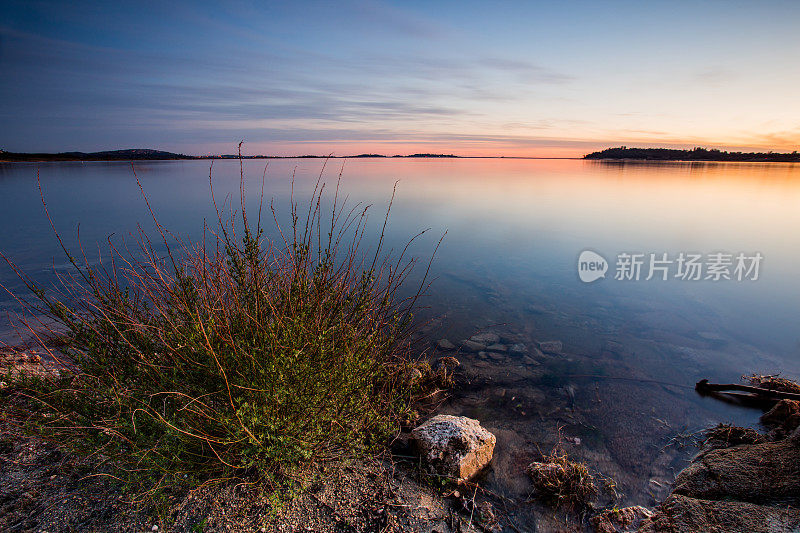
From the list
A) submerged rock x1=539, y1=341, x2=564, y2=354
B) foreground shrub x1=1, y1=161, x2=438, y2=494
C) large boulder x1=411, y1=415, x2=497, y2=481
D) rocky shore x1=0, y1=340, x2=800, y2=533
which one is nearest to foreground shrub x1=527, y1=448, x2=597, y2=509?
rocky shore x1=0, y1=340, x2=800, y2=533

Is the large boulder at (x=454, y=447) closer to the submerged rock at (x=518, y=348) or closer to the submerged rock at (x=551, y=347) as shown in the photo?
the submerged rock at (x=518, y=348)

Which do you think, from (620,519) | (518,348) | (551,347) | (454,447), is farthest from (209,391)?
(551,347)

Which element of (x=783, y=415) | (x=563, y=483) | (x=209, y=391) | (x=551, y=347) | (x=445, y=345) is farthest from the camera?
(x=551, y=347)

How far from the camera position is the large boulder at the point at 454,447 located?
13.0ft

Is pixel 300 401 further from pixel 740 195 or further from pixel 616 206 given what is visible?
pixel 740 195

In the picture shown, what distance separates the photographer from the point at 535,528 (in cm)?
364

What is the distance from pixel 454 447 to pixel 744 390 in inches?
208

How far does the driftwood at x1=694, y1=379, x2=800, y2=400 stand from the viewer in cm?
543

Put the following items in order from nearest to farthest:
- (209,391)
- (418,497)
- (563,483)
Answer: (209,391), (418,497), (563,483)

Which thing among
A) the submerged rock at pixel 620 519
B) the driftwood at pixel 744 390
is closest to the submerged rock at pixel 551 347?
the driftwood at pixel 744 390

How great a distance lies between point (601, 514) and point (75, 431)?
5.17 m

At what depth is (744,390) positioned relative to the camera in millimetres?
5871

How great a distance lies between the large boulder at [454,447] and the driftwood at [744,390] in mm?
4444

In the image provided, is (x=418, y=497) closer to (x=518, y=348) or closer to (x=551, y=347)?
(x=518, y=348)
